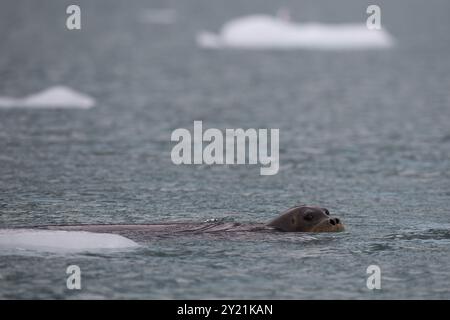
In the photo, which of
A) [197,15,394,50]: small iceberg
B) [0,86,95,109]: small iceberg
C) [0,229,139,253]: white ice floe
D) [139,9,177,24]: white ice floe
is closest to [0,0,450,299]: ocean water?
[0,229,139,253]: white ice floe

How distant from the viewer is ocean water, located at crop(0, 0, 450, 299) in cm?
1800

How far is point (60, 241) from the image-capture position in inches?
Result: 749

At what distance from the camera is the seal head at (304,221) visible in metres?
20.3

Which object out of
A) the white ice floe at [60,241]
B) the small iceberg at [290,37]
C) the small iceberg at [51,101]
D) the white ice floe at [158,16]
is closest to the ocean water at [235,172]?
the white ice floe at [60,241]

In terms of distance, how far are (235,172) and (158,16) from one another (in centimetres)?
7881

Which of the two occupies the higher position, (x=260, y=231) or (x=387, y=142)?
(x=387, y=142)

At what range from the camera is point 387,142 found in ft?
109

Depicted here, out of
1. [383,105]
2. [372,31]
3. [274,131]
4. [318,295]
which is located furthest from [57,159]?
[372,31]

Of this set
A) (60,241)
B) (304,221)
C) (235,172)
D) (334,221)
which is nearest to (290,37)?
(235,172)

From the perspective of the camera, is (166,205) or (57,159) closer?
(166,205)

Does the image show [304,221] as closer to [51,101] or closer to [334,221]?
[334,221]

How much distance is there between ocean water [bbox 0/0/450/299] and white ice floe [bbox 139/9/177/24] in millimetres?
32309
